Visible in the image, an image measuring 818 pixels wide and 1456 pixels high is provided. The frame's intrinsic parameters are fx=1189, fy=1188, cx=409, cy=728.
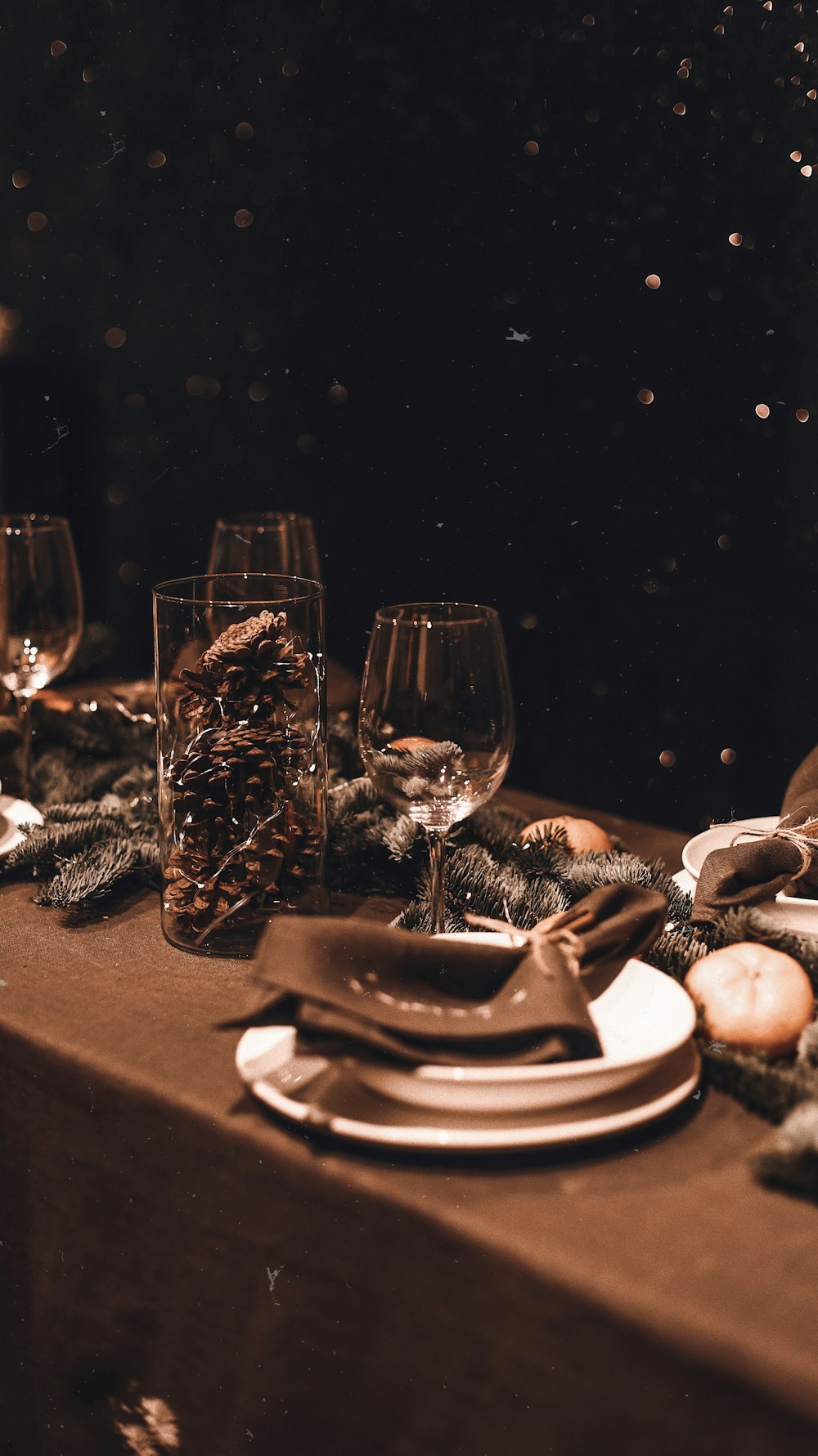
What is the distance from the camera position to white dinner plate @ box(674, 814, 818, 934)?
0.71 m

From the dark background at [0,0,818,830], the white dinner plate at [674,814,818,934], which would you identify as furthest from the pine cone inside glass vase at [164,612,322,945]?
the dark background at [0,0,818,830]

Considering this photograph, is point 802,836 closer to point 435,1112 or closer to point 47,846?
point 435,1112

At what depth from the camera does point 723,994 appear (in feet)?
1.94

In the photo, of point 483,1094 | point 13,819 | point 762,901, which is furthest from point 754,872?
point 13,819

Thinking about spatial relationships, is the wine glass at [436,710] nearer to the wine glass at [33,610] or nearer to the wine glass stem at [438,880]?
the wine glass stem at [438,880]

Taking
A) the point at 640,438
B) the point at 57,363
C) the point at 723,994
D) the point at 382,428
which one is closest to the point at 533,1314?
the point at 723,994

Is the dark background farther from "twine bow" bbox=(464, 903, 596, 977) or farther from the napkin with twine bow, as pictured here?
"twine bow" bbox=(464, 903, 596, 977)

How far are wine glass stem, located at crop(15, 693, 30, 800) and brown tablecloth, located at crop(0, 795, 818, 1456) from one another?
1.08ft

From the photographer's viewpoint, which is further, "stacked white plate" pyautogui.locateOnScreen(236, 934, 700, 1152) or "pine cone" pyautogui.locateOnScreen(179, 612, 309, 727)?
"pine cone" pyautogui.locateOnScreen(179, 612, 309, 727)

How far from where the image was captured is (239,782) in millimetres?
718

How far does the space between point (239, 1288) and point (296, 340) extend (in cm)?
169

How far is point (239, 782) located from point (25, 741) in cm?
40

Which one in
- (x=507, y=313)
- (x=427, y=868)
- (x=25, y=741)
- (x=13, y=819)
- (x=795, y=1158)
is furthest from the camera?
(x=507, y=313)

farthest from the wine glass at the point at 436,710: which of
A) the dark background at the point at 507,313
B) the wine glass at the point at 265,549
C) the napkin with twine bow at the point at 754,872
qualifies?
the dark background at the point at 507,313
